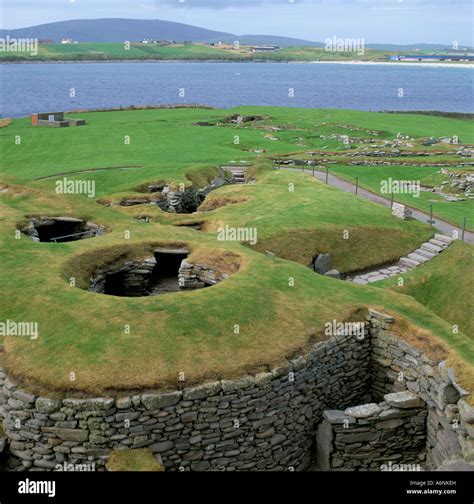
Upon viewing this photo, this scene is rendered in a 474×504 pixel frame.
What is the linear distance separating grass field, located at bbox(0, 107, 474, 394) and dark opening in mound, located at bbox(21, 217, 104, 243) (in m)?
0.58

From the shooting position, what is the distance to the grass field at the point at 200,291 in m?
17.8

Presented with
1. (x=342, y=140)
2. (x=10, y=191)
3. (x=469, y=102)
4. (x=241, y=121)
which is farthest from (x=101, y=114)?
(x=469, y=102)

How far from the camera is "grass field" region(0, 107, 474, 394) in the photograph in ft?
58.3

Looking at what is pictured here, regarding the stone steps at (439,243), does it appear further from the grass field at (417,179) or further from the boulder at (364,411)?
the boulder at (364,411)

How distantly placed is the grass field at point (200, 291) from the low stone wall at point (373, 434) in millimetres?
2457

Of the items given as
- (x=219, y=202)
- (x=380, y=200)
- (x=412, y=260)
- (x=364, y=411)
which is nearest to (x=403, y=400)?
(x=364, y=411)

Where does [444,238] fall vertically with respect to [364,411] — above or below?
above

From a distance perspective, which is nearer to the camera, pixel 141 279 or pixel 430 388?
pixel 430 388

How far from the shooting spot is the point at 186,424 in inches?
665

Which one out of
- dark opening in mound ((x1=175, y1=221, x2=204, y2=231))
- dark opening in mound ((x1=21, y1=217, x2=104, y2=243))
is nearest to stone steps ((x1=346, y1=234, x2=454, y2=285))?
dark opening in mound ((x1=175, y1=221, x2=204, y2=231))

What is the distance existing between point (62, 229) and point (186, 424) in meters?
19.2

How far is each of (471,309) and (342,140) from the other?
5151 centimetres

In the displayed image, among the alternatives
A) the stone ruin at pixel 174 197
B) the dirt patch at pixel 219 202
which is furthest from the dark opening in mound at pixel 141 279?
the stone ruin at pixel 174 197

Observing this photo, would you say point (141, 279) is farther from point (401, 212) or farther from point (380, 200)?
point (380, 200)
